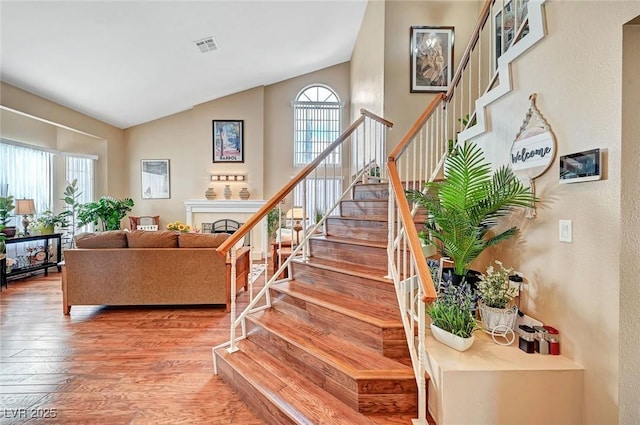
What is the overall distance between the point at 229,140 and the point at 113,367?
18.2 feet

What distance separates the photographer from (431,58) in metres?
4.52

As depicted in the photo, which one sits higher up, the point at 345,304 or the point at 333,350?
the point at 345,304

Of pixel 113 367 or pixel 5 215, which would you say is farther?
pixel 5 215

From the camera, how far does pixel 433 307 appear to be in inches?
73.2

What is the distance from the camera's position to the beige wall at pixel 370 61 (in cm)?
458

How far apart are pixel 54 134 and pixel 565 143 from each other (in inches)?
332

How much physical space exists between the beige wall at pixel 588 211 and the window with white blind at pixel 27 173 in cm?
750

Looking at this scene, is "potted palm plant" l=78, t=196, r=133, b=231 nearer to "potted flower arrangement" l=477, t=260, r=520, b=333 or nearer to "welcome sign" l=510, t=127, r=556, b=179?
"potted flower arrangement" l=477, t=260, r=520, b=333

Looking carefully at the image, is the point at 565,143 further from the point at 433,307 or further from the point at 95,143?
the point at 95,143

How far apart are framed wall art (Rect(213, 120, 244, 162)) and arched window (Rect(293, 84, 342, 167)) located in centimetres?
131

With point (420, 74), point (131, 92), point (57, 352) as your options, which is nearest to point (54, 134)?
point (131, 92)

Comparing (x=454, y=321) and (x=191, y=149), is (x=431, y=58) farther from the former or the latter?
(x=191, y=149)

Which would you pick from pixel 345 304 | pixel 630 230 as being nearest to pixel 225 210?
pixel 345 304

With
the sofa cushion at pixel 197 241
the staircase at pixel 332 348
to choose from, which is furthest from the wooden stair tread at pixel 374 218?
the sofa cushion at pixel 197 241
